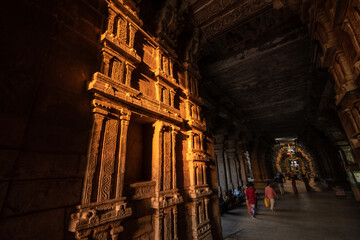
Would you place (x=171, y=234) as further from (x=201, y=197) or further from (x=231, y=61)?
(x=231, y=61)

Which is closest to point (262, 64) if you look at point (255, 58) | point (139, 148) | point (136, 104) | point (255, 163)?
point (255, 58)

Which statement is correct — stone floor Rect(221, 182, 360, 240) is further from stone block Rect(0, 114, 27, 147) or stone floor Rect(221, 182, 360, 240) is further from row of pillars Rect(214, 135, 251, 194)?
stone block Rect(0, 114, 27, 147)

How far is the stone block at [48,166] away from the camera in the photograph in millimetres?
1554

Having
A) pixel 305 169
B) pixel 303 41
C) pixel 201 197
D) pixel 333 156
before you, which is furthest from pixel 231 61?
pixel 305 169

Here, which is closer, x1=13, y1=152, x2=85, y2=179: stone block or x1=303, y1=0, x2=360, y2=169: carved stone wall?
x1=13, y1=152, x2=85, y2=179: stone block

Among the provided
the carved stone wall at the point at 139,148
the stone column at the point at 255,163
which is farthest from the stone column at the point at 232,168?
the carved stone wall at the point at 139,148

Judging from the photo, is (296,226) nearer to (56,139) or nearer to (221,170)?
(221,170)

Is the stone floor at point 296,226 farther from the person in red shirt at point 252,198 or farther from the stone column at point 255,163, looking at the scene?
the stone column at point 255,163

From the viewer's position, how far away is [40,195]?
1.61m

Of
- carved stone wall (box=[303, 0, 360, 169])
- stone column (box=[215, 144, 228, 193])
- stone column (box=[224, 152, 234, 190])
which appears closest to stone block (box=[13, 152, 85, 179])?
carved stone wall (box=[303, 0, 360, 169])

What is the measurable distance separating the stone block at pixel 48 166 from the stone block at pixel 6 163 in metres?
0.04

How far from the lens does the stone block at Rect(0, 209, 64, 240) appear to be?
1.38m

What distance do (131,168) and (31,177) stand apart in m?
1.48


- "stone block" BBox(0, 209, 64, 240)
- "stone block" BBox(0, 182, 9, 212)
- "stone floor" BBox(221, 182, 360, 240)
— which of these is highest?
"stone block" BBox(0, 182, 9, 212)
